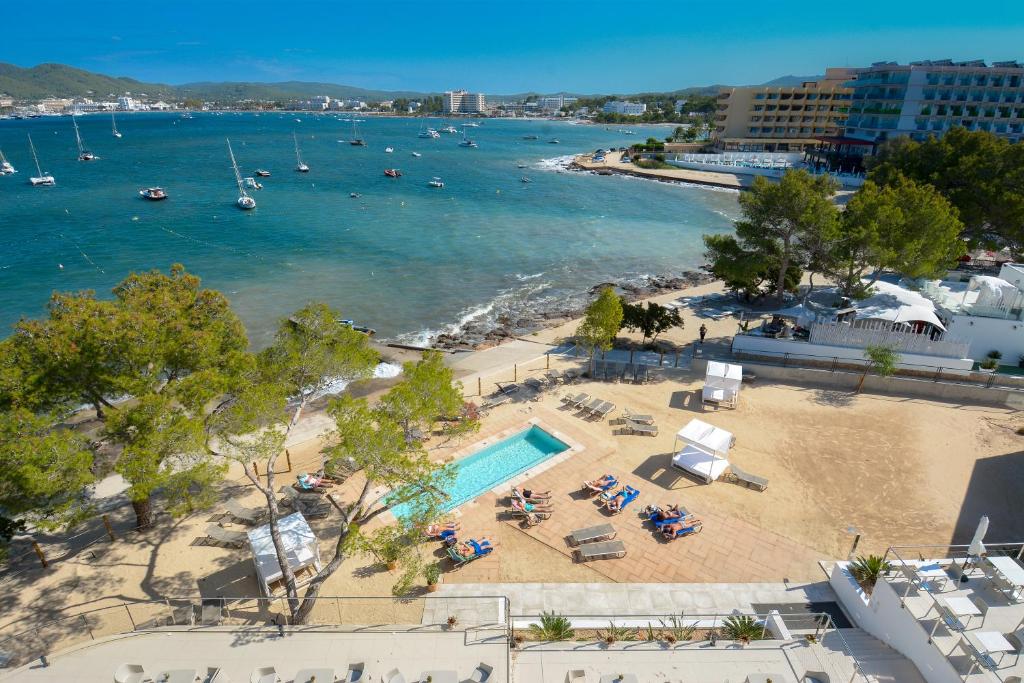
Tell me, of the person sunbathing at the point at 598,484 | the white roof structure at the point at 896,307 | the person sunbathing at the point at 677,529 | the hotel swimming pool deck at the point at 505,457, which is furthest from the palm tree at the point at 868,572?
the white roof structure at the point at 896,307

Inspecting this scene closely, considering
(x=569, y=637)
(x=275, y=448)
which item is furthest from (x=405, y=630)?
(x=275, y=448)

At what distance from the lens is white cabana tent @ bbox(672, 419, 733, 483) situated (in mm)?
16797

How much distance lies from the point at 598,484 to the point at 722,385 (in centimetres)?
805

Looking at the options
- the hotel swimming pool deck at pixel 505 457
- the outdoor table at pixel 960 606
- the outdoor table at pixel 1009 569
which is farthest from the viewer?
the hotel swimming pool deck at pixel 505 457

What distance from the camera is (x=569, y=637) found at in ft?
34.7

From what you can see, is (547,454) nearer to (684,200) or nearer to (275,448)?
(275,448)

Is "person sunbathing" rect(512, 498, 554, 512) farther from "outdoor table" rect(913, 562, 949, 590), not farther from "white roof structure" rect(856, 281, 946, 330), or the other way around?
"white roof structure" rect(856, 281, 946, 330)

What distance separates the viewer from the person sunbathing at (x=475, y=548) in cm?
1370

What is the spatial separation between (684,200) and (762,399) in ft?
209

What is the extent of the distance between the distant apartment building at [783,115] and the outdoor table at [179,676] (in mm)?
127293

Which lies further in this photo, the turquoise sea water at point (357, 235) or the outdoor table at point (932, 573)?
the turquoise sea water at point (357, 235)

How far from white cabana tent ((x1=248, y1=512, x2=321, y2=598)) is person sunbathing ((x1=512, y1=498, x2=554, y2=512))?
5564mm

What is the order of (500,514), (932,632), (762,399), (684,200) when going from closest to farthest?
1. (932,632)
2. (500,514)
3. (762,399)
4. (684,200)

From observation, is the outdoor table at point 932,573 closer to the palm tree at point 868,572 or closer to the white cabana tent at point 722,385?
the palm tree at point 868,572
